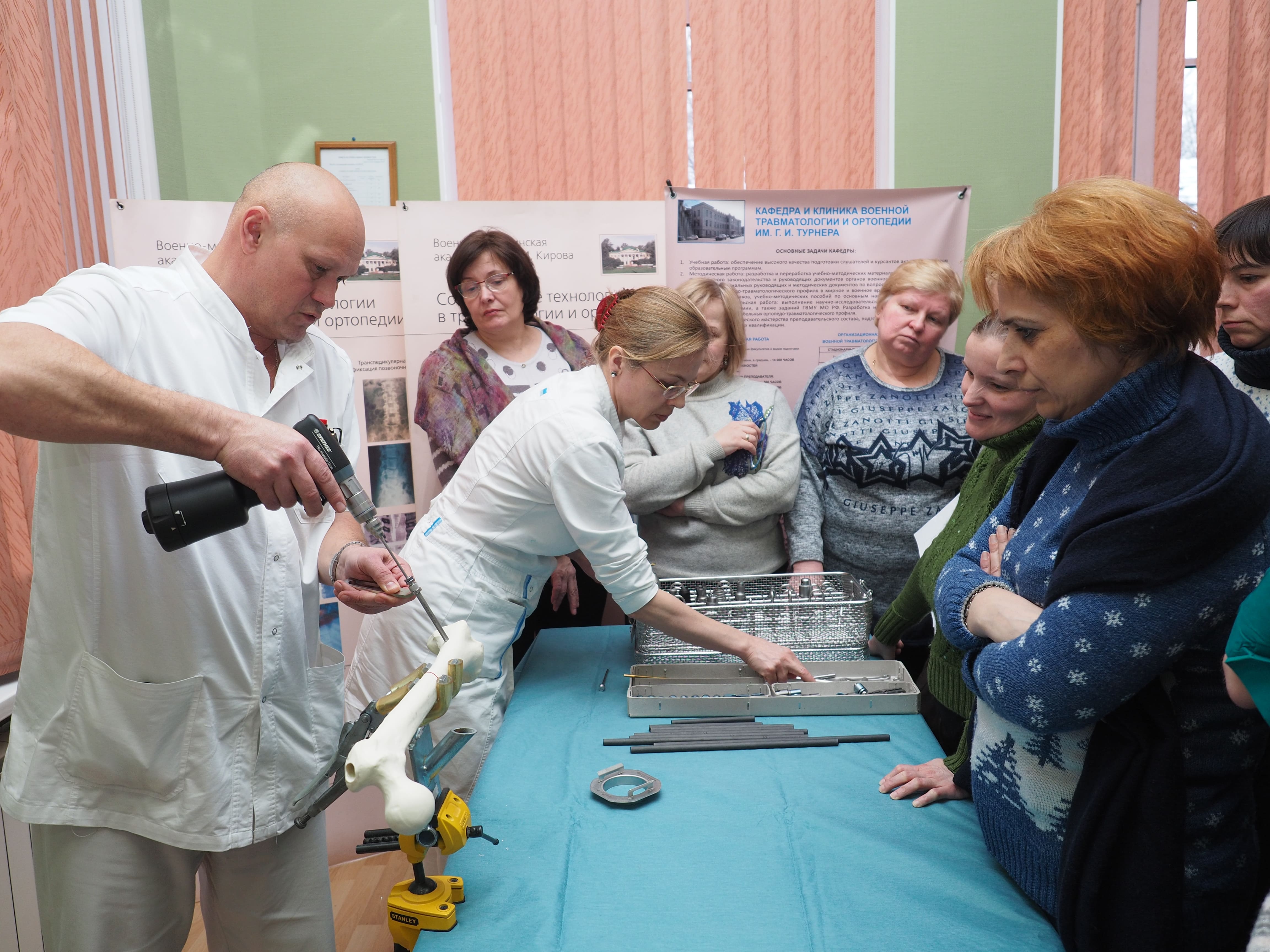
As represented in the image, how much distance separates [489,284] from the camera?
9.17 feet

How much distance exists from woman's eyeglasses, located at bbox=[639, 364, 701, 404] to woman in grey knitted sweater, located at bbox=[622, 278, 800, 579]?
463 millimetres

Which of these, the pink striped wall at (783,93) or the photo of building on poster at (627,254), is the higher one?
the pink striped wall at (783,93)

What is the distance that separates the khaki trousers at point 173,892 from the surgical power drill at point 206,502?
1.78 feet

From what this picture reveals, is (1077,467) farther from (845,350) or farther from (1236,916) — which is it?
(845,350)

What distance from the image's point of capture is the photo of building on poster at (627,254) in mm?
3164

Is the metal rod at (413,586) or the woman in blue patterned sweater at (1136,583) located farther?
the metal rod at (413,586)

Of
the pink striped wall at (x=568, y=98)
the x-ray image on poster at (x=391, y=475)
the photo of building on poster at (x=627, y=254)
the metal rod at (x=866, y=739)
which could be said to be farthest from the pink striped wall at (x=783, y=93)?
the metal rod at (x=866, y=739)

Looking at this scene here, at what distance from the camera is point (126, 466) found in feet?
4.10

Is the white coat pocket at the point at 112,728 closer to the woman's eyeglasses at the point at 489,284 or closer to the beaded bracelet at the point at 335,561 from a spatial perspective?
the beaded bracelet at the point at 335,561

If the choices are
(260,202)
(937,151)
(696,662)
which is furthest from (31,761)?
(937,151)

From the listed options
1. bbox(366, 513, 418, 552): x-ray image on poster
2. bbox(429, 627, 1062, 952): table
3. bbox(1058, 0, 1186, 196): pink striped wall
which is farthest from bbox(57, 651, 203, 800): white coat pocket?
bbox(1058, 0, 1186, 196): pink striped wall

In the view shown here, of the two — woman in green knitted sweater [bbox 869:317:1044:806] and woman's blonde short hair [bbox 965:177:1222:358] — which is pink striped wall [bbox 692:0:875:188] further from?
woman's blonde short hair [bbox 965:177:1222:358]

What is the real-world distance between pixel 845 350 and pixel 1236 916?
8.38 ft

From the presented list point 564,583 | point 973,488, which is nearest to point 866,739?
point 973,488
